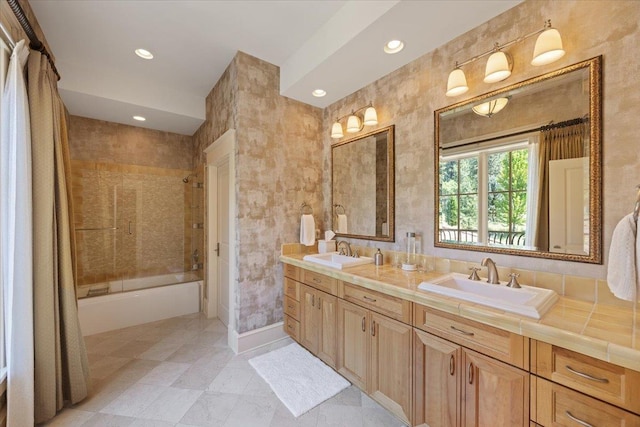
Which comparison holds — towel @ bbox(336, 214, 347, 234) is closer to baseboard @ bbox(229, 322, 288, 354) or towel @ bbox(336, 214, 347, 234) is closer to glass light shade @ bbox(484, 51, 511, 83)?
baseboard @ bbox(229, 322, 288, 354)

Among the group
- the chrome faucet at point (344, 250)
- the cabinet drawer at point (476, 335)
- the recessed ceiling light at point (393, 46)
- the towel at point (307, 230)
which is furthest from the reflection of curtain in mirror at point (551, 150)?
the towel at point (307, 230)

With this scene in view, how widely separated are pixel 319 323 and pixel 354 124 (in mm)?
1921

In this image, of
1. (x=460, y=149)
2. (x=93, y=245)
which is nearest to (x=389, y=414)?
(x=460, y=149)

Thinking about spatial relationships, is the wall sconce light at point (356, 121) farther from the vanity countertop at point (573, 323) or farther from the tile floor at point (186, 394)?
the tile floor at point (186, 394)

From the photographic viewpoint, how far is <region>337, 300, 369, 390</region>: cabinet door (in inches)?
70.6

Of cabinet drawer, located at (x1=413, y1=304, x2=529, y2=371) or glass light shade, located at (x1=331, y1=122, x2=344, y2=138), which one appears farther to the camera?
glass light shade, located at (x1=331, y1=122, x2=344, y2=138)

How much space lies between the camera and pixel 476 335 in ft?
4.06

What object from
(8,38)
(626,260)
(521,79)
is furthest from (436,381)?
(8,38)

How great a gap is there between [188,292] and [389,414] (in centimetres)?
287

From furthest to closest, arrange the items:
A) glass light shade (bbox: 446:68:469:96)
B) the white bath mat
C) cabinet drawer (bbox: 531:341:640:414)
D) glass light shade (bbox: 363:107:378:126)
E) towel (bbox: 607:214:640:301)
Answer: glass light shade (bbox: 363:107:378:126)
the white bath mat
glass light shade (bbox: 446:68:469:96)
towel (bbox: 607:214:640:301)
cabinet drawer (bbox: 531:341:640:414)

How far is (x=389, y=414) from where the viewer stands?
67.6 inches

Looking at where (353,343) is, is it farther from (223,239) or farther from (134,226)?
(134,226)

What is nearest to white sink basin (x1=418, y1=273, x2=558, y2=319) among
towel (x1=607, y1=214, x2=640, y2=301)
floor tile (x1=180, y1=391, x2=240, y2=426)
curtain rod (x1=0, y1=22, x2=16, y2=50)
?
towel (x1=607, y1=214, x2=640, y2=301)

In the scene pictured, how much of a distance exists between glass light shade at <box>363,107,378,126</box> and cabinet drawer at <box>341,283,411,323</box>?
4.94ft
